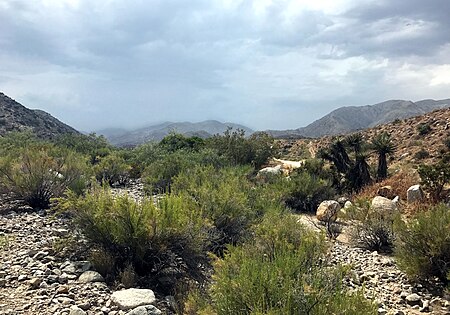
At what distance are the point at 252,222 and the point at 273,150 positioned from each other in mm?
18609

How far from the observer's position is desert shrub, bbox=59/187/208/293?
260 inches

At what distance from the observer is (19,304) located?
529 cm

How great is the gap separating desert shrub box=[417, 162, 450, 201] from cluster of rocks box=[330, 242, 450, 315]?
612 cm

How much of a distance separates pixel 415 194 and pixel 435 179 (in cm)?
89

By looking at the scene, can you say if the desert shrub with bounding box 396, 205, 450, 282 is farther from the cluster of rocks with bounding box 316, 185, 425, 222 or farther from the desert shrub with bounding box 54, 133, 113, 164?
the desert shrub with bounding box 54, 133, 113, 164

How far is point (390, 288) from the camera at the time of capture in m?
7.54

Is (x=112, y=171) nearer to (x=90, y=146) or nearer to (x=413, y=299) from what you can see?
(x=90, y=146)

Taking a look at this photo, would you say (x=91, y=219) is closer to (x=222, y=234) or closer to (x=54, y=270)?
(x=54, y=270)

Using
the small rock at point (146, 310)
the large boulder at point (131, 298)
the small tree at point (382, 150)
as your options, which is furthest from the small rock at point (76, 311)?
the small tree at point (382, 150)

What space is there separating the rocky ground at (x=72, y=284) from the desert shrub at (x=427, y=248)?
331 millimetres

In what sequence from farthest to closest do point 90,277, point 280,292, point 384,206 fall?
point 384,206 → point 90,277 → point 280,292

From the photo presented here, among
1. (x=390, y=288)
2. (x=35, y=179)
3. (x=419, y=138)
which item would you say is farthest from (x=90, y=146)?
(x=390, y=288)

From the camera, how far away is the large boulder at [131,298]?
532 cm

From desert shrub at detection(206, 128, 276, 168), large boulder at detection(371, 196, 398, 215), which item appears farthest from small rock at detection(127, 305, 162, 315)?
desert shrub at detection(206, 128, 276, 168)
